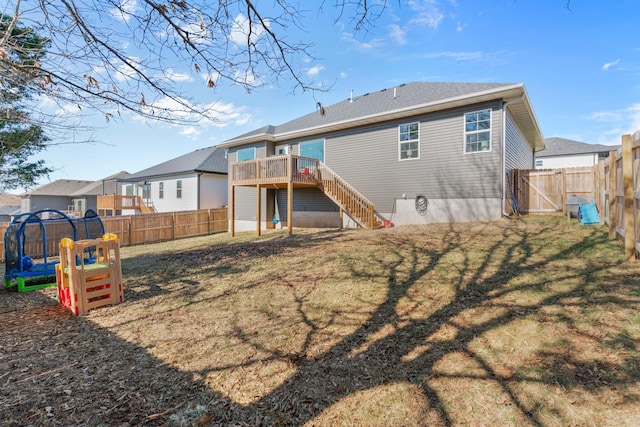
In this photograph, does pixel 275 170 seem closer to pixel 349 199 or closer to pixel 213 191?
pixel 349 199

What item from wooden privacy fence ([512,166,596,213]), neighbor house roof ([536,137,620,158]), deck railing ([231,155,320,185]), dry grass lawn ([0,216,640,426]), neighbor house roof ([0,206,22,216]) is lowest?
dry grass lawn ([0,216,640,426])

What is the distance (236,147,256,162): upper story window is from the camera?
55.1 feet

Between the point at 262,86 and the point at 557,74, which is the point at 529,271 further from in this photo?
the point at 557,74

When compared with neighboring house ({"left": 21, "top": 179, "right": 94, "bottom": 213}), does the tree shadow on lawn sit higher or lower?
lower

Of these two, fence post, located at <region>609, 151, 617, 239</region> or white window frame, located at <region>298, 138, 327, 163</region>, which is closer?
fence post, located at <region>609, 151, 617, 239</region>

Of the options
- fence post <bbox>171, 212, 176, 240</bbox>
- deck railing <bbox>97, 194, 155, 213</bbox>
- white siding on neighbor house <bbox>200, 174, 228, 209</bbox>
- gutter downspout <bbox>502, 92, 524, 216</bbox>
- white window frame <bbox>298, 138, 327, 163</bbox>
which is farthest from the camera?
deck railing <bbox>97, 194, 155, 213</bbox>

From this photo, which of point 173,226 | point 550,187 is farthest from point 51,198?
point 550,187

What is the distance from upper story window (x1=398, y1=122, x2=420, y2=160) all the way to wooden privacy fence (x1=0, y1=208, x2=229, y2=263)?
465 inches

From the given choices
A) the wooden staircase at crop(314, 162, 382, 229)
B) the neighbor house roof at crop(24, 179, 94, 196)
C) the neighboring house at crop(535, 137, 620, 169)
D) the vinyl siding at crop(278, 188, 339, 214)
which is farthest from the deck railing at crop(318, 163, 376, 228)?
the neighbor house roof at crop(24, 179, 94, 196)

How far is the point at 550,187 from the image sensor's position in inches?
438

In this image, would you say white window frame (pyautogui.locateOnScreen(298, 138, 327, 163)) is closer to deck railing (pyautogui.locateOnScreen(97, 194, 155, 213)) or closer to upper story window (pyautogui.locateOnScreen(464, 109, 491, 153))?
upper story window (pyautogui.locateOnScreen(464, 109, 491, 153))

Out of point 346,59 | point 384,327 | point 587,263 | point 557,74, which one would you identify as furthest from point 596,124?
point 384,327

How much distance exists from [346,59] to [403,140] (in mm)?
7859

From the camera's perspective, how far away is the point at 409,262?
21.1ft
